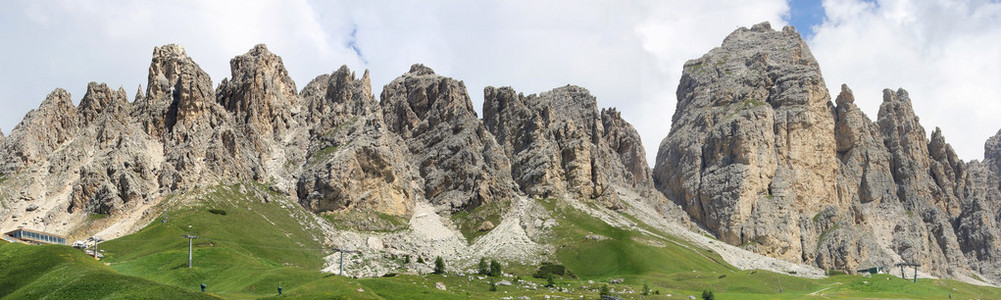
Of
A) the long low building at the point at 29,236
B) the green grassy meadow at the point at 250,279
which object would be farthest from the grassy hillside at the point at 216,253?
the long low building at the point at 29,236

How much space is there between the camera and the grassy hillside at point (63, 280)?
7734 cm

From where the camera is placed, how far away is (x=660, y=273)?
19500cm

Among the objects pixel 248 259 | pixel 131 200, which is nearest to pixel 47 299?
pixel 248 259

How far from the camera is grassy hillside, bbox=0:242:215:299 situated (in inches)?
3045

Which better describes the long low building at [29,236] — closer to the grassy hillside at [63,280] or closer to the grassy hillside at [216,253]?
the grassy hillside at [216,253]

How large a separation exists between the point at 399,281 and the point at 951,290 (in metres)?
111

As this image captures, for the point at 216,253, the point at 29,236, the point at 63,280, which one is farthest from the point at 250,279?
the point at 29,236

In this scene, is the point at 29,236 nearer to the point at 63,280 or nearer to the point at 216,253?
the point at 216,253

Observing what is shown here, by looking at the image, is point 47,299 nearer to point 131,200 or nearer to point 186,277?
point 186,277

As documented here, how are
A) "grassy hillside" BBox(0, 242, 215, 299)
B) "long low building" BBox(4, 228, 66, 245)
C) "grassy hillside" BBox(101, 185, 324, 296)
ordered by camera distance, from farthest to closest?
1. "long low building" BBox(4, 228, 66, 245)
2. "grassy hillside" BBox(101, 185, 324, 296)
3. "grassy hillside" BBox(0, 242, 215, 299)

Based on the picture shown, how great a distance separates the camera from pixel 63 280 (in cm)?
8050

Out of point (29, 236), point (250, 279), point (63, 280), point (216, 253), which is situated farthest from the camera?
point (29, 236)

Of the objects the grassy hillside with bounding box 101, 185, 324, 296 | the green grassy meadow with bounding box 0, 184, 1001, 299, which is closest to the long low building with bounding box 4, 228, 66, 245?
the green grassy meadow with bounding box 0, 184, 1001, 299

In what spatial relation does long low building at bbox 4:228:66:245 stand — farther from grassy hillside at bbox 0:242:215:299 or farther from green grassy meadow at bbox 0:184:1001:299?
grassy hillside at bbox 0:242:215:299
